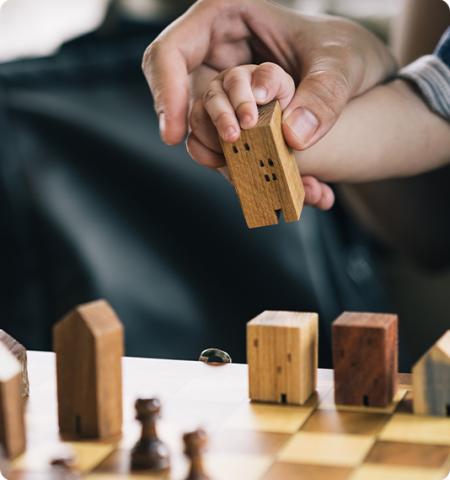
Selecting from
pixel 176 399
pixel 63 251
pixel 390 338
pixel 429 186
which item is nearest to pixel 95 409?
pixel 176 399

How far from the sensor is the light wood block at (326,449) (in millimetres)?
728

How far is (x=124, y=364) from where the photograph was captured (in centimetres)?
99

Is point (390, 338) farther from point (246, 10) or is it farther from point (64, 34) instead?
point (64, 34)

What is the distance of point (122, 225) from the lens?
1922 mm

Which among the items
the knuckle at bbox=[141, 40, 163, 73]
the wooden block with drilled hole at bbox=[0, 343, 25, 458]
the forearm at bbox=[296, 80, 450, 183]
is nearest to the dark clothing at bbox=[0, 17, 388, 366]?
the forearm at bbox=[296, 80, 450, 183]

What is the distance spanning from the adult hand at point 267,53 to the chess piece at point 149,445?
0.38m

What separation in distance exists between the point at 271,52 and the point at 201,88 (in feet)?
0.36

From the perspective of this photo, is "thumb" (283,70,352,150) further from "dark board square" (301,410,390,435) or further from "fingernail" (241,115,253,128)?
"dark board square" (301,410,390,435)

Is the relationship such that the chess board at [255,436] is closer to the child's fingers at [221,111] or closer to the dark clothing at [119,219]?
the child's fingers at [221,111]

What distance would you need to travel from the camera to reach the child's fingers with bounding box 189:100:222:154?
37.8 inches

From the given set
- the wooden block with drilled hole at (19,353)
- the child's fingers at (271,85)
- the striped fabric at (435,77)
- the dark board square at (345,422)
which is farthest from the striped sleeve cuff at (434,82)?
the wooden block with drilled hole at (19,353)

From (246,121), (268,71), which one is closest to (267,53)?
(268,71)

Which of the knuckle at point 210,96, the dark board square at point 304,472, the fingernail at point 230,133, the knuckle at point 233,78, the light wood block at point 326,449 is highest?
the knuckle at point 233,78

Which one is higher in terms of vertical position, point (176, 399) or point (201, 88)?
point (201, 88)
